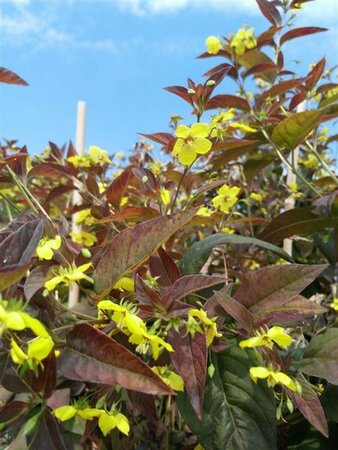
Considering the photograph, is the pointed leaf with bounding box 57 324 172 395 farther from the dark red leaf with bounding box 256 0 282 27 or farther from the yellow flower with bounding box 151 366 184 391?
the dark red leaf with bounding box 256 0 282 27

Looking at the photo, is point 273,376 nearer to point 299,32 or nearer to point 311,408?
point 311,408

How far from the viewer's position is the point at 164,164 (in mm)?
2244

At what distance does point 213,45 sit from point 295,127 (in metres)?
0.39

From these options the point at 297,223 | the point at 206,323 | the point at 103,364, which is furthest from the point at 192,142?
the point at 297,223

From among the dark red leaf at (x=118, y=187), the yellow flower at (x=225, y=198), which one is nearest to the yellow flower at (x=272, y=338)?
the yellow flower at (x=225, y=198)

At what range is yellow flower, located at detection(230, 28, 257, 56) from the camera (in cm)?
152

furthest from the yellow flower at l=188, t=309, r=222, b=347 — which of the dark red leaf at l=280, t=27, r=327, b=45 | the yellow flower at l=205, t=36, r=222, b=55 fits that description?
the dark red leaf at l=280, t=27, r=327, b=45

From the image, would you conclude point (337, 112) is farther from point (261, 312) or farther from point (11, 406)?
point (11, 406)

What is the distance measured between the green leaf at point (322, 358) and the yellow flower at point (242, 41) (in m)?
0.91

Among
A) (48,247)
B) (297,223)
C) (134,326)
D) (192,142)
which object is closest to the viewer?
(134,326)

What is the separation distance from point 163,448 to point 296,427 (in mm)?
292

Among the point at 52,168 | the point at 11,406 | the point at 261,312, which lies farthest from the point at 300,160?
the point at 11,406

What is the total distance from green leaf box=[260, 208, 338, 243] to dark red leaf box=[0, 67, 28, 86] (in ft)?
2.37

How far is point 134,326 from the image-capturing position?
2.23ft
